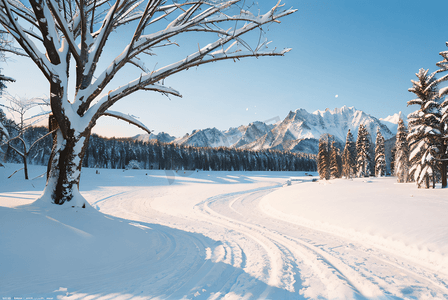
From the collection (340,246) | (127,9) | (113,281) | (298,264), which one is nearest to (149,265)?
(113,281)

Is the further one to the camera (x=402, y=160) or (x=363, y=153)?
(x=363, y=153)

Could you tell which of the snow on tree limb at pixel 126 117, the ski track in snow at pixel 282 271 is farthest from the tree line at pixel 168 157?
the ski track in snow at pixel 282 271

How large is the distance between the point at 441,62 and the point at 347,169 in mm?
41072

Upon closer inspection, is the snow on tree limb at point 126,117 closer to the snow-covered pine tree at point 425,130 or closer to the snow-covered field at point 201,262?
the snow-covered field at point 201,262

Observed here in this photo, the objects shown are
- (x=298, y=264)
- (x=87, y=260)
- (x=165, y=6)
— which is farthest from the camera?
(x=165, y=6)

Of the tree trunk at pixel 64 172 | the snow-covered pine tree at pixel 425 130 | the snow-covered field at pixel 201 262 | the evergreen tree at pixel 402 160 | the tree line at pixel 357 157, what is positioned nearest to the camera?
the snow-covered field at pixel 201 262

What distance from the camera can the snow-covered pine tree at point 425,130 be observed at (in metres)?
15.6

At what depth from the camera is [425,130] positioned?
15688 mm

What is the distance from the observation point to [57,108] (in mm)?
3990

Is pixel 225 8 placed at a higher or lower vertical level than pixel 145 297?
higher

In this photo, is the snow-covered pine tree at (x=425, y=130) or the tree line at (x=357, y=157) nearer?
the snow-covered pine tree at (x=425, y=130)

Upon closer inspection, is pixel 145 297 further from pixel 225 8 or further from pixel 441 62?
pixel 441 62

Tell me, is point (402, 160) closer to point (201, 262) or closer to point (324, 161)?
point (324, 161)

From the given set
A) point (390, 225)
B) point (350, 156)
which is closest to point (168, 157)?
point (350, 156)
